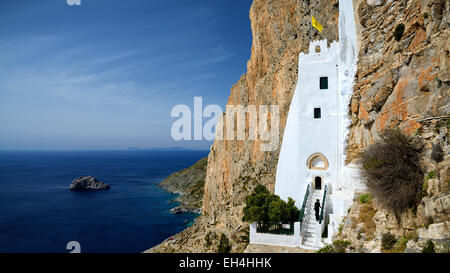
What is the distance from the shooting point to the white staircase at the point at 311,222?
11.0 meters

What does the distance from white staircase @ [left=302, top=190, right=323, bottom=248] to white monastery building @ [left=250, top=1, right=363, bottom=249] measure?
0.05m

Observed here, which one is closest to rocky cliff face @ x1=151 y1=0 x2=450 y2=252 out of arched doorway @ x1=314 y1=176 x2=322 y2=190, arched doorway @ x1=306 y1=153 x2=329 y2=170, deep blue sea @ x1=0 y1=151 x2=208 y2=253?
arched doorway @ x1=306 y1=153 x2=329 y2=170

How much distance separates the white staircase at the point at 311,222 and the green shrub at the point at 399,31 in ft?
24.2

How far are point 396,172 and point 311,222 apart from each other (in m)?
5.71

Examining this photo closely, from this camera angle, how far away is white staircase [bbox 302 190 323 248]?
11.0m

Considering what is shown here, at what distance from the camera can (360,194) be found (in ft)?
31.9

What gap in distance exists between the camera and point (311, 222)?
12000mm

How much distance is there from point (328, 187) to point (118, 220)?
47838 millimetres

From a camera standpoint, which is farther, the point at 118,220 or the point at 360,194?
the point at 118,220

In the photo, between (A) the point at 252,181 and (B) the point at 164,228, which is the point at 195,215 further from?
(A) the point at 252,181

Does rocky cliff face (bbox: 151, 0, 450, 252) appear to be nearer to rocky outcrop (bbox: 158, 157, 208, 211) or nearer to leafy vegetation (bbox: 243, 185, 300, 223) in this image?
leafy vegetation (bbox: 243, 185, 300, 223)

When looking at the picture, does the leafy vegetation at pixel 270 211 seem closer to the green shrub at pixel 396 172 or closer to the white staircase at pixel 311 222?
the white staircase at pixel 311 222

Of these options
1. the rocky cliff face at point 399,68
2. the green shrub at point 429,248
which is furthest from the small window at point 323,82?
the green shrub at point 429,248
